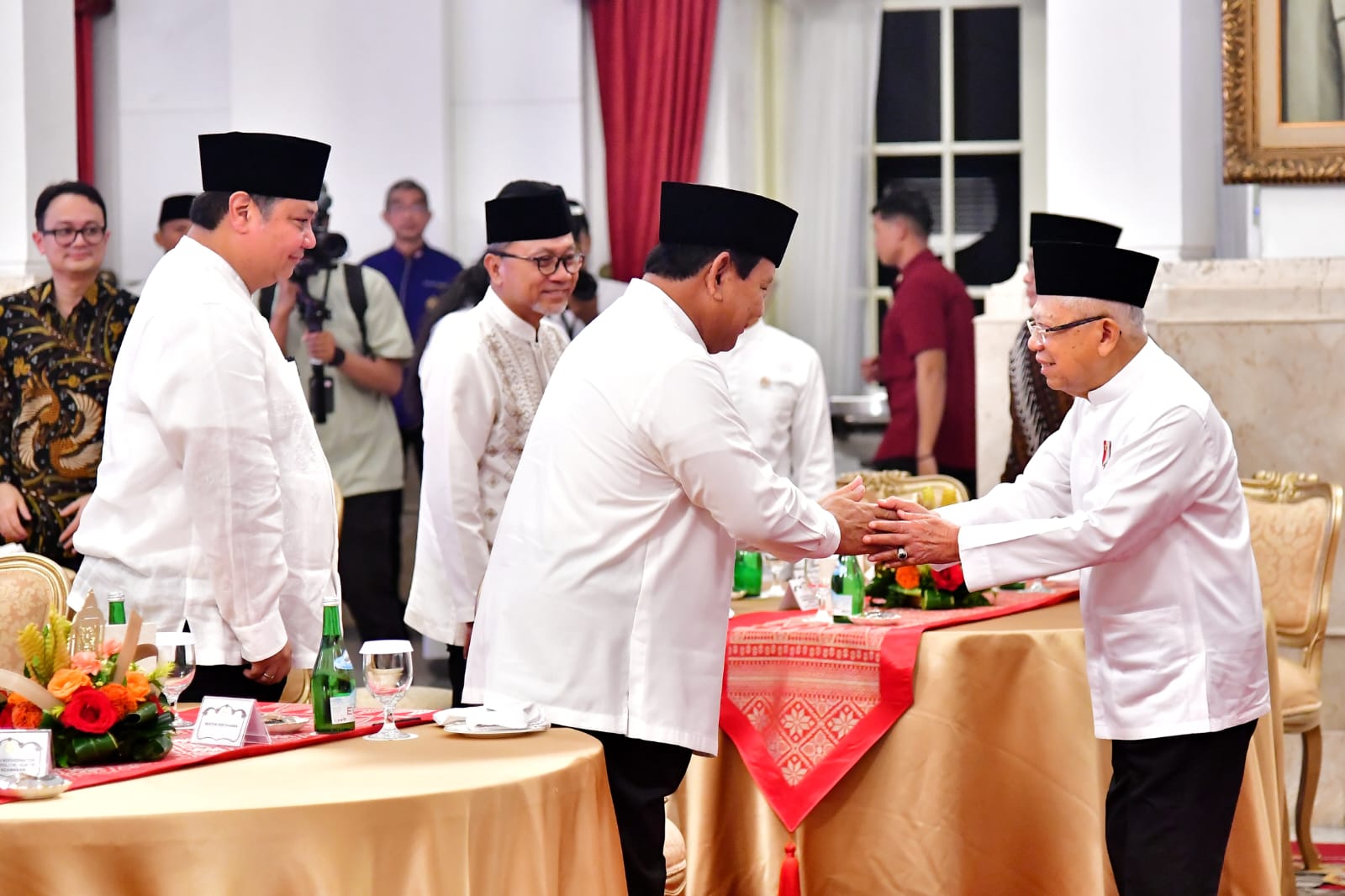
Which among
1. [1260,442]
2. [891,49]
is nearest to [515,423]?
[1260,442]

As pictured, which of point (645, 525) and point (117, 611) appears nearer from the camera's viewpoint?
point (117, 611)

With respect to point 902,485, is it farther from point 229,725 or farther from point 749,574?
point 229,725

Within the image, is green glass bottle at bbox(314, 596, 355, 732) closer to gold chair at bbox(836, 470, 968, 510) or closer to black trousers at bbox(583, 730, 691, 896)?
black trousers at bbox(583, 730, 691, 896)

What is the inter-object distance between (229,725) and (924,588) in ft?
6.54

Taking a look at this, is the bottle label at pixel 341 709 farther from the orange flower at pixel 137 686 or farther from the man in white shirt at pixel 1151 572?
the man in white shirt at pixel 1151 572

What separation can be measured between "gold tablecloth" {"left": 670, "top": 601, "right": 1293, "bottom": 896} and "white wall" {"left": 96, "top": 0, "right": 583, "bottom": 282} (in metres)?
4.22

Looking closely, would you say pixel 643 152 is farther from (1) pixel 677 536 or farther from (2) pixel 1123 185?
(1) pixel 677 536

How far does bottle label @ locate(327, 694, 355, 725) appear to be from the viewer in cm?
254

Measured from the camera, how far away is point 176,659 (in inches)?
98.7

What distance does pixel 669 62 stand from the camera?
24.4ft

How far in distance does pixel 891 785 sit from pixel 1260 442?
2.18m

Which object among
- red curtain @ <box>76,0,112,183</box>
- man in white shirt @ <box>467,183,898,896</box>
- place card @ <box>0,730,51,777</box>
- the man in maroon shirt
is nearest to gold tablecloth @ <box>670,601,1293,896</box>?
man in white shirt @ <box>467,183,898,896</box>

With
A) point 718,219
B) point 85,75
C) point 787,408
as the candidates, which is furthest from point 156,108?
point 718,219

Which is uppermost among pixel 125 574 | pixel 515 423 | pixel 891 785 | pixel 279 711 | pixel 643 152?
pixel 643 152
